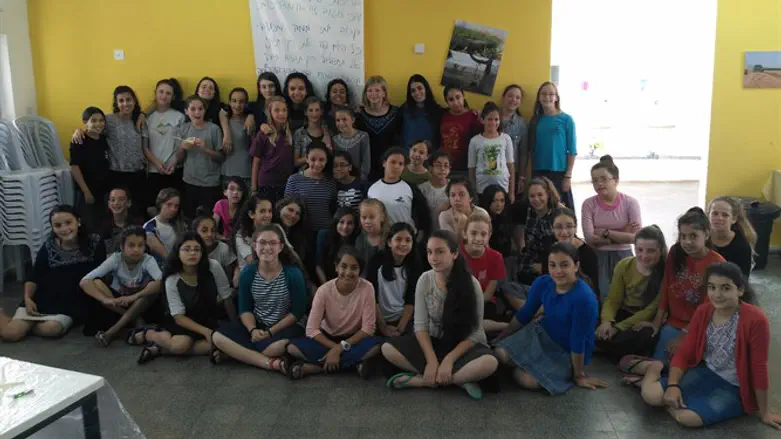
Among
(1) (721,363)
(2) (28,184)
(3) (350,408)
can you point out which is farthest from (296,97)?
(1) (721,363)

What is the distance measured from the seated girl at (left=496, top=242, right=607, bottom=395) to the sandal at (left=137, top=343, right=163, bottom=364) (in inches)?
71.4

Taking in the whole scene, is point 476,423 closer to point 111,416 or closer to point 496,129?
point 111,416

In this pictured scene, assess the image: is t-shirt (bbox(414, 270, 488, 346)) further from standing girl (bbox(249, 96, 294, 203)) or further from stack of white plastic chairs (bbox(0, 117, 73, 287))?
stack of white plastic chairs (bbox(0, 117, 73, 287))

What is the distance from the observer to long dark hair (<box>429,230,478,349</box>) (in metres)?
3.20

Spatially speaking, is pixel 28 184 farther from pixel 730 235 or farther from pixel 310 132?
pixel 730 235

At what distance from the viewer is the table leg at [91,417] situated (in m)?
2.15

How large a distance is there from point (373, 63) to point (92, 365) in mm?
2936

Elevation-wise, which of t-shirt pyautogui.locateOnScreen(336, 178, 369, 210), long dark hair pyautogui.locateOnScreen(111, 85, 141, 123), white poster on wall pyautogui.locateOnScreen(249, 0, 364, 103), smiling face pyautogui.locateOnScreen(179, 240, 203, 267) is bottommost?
smiling face pyautogui.locateOnScreen(179, 240, 203, 267)

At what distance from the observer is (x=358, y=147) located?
15.1 feet


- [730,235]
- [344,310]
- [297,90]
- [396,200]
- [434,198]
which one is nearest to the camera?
[344,310]

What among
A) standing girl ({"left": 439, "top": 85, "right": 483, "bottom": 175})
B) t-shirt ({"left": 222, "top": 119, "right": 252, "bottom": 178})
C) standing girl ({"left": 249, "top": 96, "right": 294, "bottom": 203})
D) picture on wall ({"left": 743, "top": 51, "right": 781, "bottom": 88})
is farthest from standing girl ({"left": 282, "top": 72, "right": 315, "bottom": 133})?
picture on wall ({"left": 743, "top": 51, "right": 781, "bottom": 88})

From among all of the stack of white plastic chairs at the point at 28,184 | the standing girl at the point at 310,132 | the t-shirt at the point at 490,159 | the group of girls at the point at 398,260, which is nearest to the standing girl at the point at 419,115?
the group of girls at the point at 398,260

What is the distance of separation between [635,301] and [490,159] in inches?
58.1

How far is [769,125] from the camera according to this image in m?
5.26
